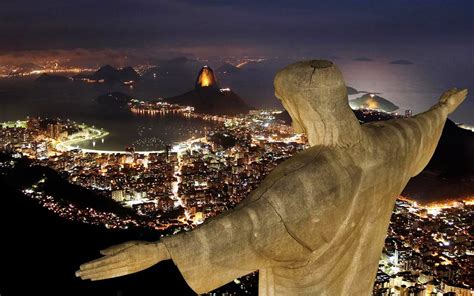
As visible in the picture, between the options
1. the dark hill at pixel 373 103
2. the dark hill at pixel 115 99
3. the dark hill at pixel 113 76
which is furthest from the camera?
the dark hill at pixel 113 76

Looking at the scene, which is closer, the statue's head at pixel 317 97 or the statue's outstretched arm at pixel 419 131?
the statue's head at pixel 317 97

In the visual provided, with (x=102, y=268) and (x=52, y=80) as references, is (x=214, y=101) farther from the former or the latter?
(x=102, y=268)

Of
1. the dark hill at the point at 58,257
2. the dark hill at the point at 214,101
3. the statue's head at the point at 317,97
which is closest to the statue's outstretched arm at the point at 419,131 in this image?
the statue's head at the point at 317,97

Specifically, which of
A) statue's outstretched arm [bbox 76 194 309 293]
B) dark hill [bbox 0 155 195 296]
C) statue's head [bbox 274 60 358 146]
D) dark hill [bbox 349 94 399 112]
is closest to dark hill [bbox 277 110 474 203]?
dark hill [bbox 0 155 195 296]

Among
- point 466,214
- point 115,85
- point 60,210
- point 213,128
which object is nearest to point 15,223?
point 60,210

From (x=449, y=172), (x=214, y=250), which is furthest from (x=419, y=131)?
(x=449, y=172)

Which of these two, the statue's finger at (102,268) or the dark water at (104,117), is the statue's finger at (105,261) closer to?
the statue's finger at (102,268)
